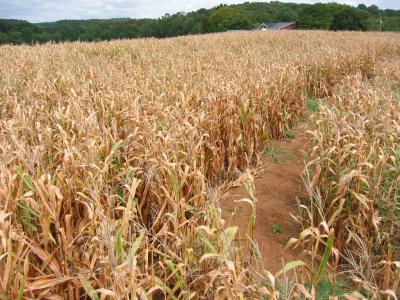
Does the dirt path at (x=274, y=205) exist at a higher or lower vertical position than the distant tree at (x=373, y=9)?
lower

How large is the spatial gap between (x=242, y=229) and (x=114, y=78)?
3.49 m

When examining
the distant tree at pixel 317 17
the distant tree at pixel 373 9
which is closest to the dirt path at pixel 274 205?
the distant tree at pixel 317 17

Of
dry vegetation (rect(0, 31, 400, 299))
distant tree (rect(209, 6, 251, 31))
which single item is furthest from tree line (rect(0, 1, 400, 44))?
dry vegetation (rect(0, 31, 400, 299))

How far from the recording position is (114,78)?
18.7 feet

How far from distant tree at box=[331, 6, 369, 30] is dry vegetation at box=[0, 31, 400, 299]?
5285 cm

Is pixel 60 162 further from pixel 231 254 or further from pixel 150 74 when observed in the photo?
pixel 150 74

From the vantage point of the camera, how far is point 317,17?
56.0m

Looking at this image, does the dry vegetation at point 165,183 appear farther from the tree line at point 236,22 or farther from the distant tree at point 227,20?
the distant tree at point 227,20

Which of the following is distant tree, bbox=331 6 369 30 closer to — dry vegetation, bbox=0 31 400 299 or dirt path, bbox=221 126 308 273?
dry vegetation, bbox=0 31 400 299

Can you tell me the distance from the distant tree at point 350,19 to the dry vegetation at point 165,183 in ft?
173

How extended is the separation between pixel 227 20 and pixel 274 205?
60.7 meters

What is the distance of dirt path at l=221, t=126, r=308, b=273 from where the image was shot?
3064 millimetres

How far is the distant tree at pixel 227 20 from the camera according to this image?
5984cm

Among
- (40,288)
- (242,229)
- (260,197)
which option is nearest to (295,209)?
(260,197)
